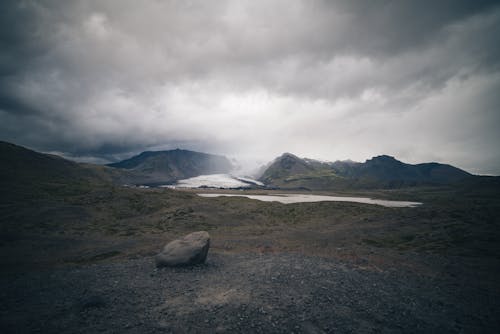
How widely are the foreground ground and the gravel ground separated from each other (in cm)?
7

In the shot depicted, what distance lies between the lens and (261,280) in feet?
47.5

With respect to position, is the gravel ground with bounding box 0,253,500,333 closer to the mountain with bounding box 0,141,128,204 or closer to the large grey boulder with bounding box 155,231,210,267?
the large grey boulder with bounding box 155,231,210,267

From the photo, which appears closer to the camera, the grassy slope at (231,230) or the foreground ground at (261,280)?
the foreground ground at (261,280)

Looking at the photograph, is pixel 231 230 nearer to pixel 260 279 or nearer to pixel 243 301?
pixel 260 279

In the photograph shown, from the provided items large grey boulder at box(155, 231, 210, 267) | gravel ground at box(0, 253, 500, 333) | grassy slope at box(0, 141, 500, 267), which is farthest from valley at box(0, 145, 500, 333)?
large grey boulder at box(155, 231, 210, 267)

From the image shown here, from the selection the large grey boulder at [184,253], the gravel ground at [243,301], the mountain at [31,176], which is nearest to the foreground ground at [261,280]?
the gravel ground at [243,301]

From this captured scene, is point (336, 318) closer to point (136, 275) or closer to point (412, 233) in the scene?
point (136, 275)

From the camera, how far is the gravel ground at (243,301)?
392 inches

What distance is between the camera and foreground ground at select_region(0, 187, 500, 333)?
10281 mm

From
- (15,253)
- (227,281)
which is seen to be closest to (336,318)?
(227,281)

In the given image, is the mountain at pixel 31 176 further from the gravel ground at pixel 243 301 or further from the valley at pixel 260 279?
the gravel ground at pixel 243 301

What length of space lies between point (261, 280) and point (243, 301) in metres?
2.94

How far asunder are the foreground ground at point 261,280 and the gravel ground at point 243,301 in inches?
2.7

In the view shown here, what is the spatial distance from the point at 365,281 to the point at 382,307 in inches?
124
